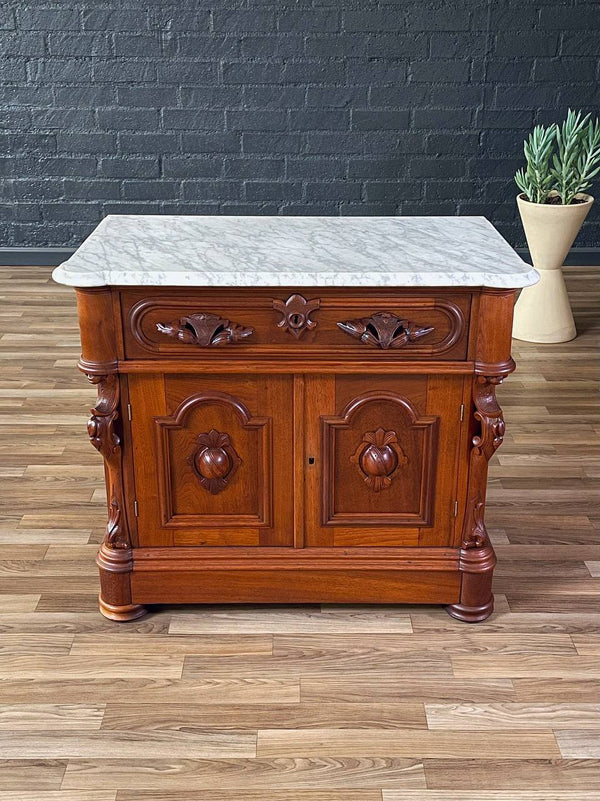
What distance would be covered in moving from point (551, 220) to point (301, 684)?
232 cm

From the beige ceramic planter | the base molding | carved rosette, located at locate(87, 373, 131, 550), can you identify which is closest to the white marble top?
carved rosette, located at locate(87, 373, 131, 550)

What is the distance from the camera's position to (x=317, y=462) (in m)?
2.03

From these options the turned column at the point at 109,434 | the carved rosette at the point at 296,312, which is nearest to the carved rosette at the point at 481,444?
the carved rosette at the point at 296,312

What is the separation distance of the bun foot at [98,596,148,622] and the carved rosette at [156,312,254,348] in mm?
647

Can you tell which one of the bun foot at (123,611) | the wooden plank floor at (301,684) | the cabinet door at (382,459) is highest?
the cabinet door at (382,459)

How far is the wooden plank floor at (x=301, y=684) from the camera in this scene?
1.72 meters

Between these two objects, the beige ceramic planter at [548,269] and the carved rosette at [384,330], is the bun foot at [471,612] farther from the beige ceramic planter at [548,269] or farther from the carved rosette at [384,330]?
the beige ceramic planter at [548,269]

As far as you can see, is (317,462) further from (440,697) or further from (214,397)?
(440,697)

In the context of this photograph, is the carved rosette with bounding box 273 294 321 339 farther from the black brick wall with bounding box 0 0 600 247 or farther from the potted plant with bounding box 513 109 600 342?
the black brick wall with bounding box 0 0 600 247

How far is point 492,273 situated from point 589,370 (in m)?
1.83

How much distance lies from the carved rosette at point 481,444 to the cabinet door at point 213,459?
39 centimetres

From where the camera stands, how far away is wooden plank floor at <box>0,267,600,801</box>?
5.65ft

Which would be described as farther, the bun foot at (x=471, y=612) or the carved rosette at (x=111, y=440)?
the bun foot at (x=471, y=612)

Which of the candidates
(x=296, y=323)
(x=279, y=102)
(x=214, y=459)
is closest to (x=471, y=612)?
(x=214, y=459)
